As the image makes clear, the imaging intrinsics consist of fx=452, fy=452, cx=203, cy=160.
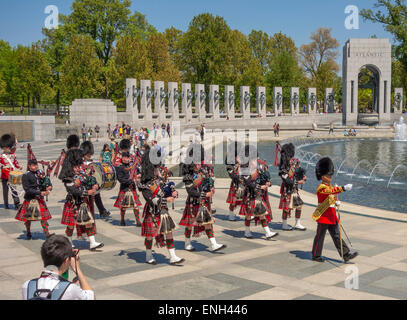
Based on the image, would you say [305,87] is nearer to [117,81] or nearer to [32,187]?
[117,81]

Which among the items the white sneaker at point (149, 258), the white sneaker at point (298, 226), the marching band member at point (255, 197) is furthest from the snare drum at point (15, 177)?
the white sneaker at point (298, 226)

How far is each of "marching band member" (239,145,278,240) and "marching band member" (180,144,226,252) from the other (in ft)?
3.77

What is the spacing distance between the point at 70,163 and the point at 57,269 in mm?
5667

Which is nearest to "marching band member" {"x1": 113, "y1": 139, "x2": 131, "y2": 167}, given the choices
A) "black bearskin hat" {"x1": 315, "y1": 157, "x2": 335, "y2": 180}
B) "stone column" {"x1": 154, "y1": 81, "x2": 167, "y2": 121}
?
"black bearskin hat" {"x1": 315, "y1": 157, "x2": 335, "y2": 180}

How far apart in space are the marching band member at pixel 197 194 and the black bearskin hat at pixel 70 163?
2.34 m

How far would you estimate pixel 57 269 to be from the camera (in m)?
4.13

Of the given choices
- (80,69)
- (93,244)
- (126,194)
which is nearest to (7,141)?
(126,194)

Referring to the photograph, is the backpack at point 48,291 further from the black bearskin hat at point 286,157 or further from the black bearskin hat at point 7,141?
the black bearskin hat at point 7,141

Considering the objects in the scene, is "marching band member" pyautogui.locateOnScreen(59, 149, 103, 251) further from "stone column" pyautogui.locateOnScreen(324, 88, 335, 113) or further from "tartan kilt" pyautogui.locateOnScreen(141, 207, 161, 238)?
"stone column" pyautogui.locateOnScreen(324, 88, 335, 113)

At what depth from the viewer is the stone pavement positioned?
6918mm

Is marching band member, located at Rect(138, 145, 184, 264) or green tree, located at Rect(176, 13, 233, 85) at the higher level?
green tree, located at Rect(176, 13, 233, 85)

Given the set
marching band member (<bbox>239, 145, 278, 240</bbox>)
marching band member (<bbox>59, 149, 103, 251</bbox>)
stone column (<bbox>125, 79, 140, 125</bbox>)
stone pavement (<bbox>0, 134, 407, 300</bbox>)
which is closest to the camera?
stone pavement (<bbox>0, 134, 407, 300</bbox>)

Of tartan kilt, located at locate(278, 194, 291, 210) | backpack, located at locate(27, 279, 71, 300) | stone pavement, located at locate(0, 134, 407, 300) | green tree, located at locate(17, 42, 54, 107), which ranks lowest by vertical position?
stone pavement, located at locate(0, 134, 407, 300)
